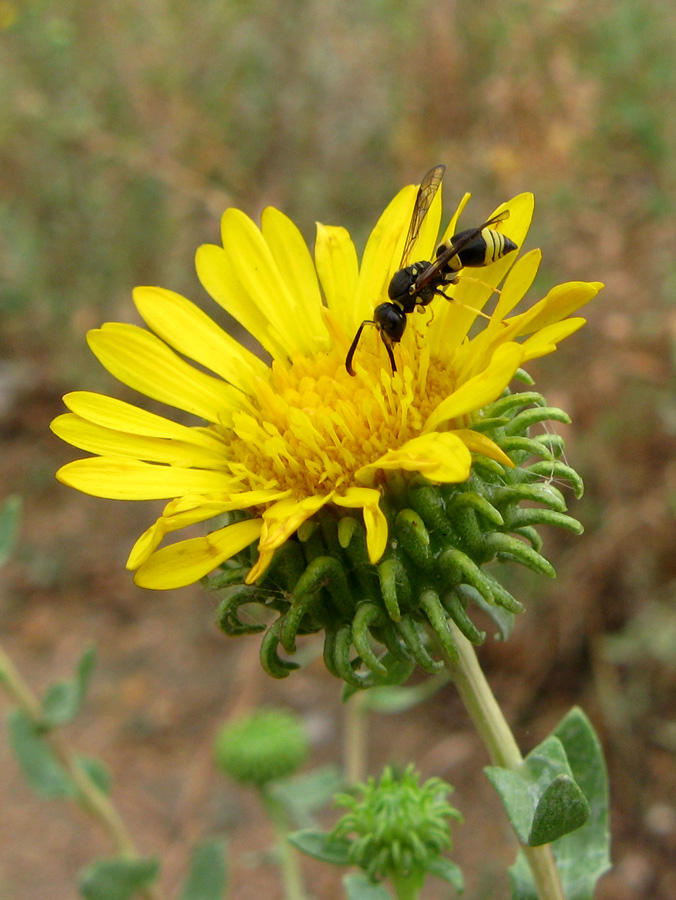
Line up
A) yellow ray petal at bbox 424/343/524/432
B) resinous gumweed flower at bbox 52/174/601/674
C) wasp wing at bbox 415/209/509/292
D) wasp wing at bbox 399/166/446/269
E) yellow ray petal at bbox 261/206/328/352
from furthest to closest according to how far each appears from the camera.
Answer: yellow ray petal at bbox 261/206/328/352
wasp wing at bbox 399/166/446/269
wasp wing at bbox 415/209/509/292
resinous gumweed flower at bbox 52/174/601/674
yellow ray petal at bbox 424/343/524/432

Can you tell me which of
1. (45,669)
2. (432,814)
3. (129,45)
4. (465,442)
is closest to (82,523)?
(45,669)

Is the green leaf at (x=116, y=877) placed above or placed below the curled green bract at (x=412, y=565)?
below

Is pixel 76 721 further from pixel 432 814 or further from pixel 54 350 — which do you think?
pixel 432 814

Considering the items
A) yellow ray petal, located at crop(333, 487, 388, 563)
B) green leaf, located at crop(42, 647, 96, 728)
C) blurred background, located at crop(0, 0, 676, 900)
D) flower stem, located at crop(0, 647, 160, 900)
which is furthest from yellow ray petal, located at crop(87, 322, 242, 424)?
blurred background, located at crop(0, 0, 676, 900)

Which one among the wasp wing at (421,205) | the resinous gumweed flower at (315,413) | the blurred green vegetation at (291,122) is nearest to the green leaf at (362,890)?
the resinous gumweed flower at (315,413)

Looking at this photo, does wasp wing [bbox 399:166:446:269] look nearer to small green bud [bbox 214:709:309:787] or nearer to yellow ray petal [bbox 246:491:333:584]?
yellow ray petal [bbox 246:491:333:584]

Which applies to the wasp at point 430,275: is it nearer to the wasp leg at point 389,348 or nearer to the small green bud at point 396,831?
the wasp leg at point 389,348
